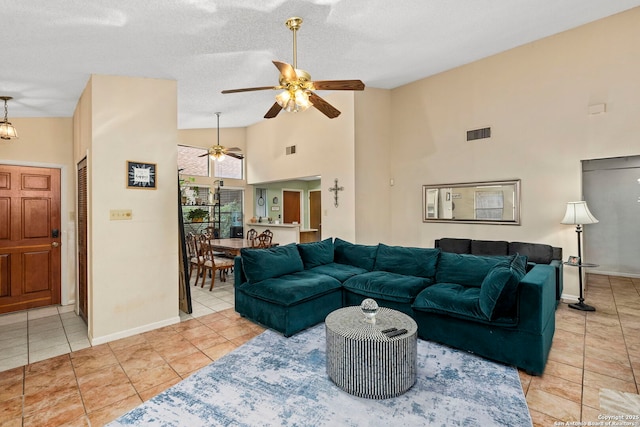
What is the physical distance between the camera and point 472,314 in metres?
2.71

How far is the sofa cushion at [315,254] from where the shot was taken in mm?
4312

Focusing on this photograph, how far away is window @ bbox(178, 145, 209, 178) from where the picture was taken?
7695 millimetres

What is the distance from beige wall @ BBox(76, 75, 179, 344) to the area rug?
1429 millimetres

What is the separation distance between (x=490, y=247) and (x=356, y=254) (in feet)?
7.12

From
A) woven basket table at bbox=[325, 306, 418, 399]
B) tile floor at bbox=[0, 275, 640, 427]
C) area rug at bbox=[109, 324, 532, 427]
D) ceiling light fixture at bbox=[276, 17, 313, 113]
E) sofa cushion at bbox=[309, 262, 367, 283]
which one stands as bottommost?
tile floor at bbox=[0, 275, 640, 427]

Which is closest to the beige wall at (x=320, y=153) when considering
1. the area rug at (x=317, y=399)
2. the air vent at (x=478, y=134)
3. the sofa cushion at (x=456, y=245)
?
the sofa cushion at (x=456, y=245)

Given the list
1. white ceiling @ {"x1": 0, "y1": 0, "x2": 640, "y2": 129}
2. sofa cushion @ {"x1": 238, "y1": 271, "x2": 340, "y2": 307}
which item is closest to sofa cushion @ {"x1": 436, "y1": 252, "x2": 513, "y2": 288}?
sofa cushion @ {"x1": 238, "y1": 271, "x2": 340, "y2": 307}

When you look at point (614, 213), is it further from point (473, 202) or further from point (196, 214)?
point (196, 214)

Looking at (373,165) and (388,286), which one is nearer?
(388,286)

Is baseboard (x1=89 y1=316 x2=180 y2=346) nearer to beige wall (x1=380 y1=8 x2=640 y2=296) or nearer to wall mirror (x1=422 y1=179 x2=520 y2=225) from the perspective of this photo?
beige wall (x1=380 y1=8 x2=640 y2=296)

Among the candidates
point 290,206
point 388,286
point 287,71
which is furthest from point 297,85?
point 290,206

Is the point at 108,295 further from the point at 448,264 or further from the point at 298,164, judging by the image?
the point at 298,164

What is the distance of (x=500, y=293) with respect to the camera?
2523mm

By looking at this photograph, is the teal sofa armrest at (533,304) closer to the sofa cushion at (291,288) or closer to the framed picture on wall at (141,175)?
the sofa cushion at (291,288)
